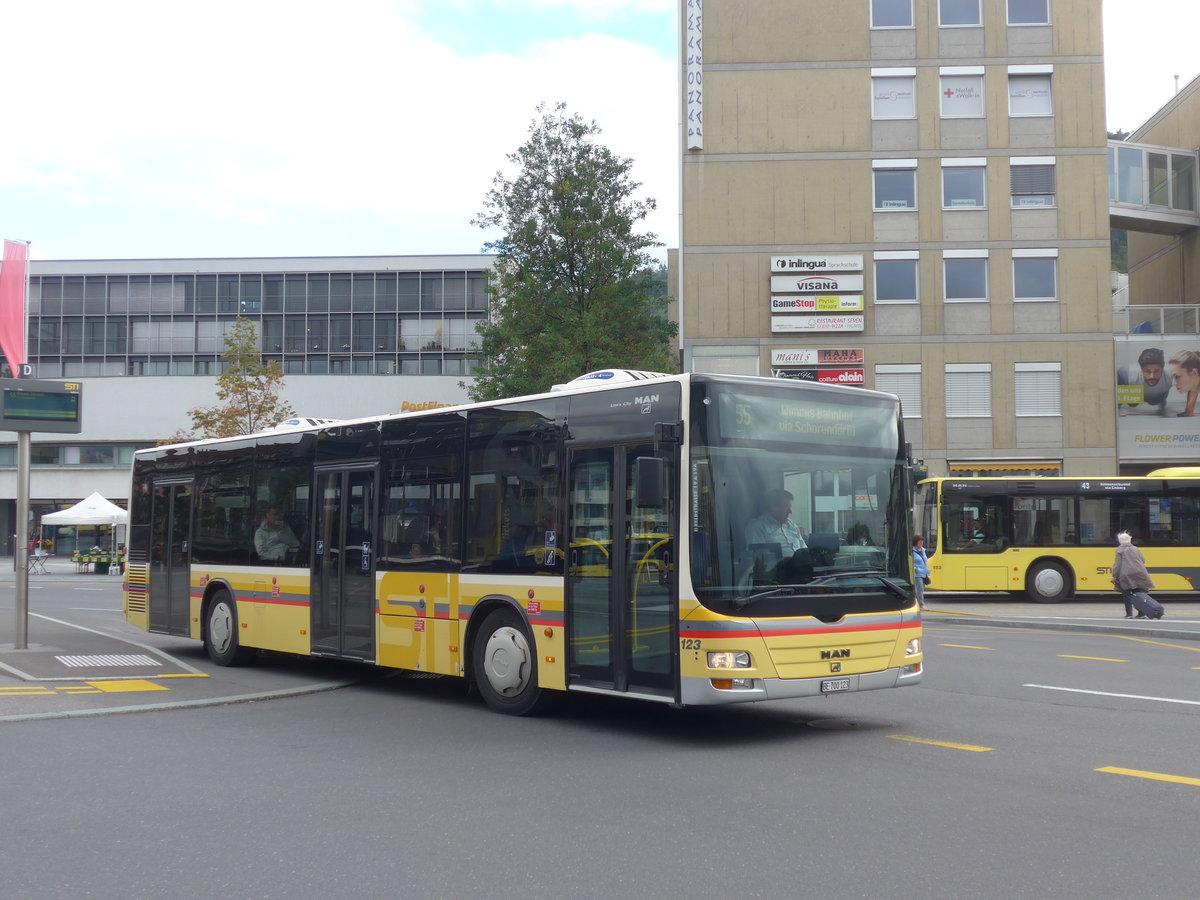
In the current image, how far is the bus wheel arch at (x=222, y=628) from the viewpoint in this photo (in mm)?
15078

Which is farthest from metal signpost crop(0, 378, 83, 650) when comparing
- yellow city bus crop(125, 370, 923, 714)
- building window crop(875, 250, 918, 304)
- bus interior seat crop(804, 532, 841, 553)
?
building window crop(875, 250, 918, 304)

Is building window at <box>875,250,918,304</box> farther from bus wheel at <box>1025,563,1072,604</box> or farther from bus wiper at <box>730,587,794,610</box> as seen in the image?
bus wiper at <box>730,587,794,610</box>

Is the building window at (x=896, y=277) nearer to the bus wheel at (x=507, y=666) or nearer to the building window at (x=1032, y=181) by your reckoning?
the building window at (x=1032, y=181)

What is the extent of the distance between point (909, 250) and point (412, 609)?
32.8 metres

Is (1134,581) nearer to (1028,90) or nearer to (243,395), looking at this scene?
(1028,90)

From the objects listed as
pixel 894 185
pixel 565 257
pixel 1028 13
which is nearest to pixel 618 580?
pixel 565 257

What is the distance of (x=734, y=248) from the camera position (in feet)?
137

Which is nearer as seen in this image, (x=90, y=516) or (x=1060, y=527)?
(x=1060, y=527)

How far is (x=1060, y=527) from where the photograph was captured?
94.0ft

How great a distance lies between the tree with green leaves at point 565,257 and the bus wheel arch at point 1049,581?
12110mm

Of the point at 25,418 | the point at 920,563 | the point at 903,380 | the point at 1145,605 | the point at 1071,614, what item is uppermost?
the point at 903,380

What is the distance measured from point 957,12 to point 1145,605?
26.4 meters

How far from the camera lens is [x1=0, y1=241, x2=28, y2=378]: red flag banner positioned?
56.5ft

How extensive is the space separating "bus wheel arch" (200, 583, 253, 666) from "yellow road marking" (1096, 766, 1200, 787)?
10067mm
